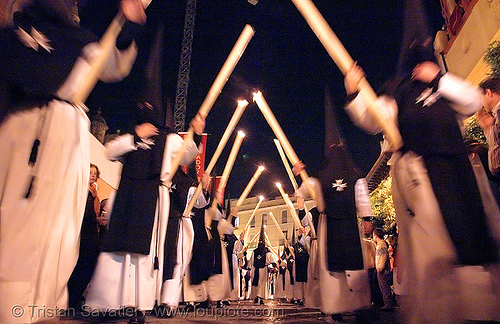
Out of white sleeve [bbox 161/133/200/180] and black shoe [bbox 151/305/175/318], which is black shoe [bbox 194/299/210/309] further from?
white sleeve [bbox 161/133/200/180]

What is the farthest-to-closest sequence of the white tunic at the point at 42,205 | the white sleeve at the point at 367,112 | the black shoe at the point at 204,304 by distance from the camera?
the black shoe at the point at 204,304
the white sleeve at the point at 367,112
the white tunic at the point at 42,205

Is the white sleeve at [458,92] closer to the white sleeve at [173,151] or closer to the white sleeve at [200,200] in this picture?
the white sleeve at [173,151]

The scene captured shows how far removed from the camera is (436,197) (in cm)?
300

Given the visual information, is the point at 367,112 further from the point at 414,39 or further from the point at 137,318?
the point at 137,318

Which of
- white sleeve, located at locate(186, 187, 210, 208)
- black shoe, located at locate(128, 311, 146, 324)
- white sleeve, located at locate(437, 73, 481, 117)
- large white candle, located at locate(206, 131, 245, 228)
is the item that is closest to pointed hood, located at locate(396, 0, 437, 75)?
white sleeve, located at locate(437, 73, 481, 117)

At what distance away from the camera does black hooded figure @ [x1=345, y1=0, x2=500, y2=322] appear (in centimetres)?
277

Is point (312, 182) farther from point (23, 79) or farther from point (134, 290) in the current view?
point (23, 79)

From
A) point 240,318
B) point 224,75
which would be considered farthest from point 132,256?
point 224,75

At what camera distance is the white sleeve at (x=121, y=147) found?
4695mm

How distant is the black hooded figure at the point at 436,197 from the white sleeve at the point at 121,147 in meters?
2.70

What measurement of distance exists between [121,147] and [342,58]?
2.79 metres

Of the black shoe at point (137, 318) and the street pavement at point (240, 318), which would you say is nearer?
the black shoe at point (137, 318)

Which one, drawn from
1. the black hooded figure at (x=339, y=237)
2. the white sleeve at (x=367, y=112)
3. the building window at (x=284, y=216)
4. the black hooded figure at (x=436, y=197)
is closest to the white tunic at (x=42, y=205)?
the white sleeve at (x=367, y=112)

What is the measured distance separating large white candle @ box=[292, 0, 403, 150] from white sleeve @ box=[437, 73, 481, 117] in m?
0.48
